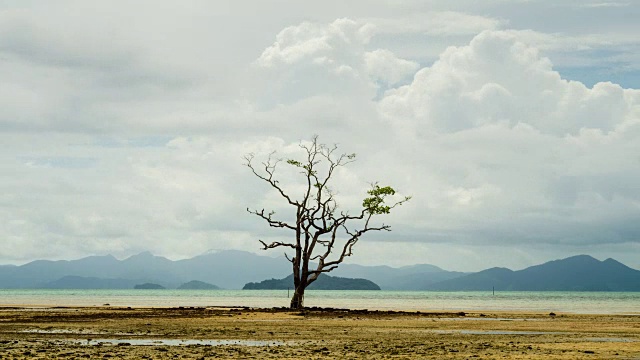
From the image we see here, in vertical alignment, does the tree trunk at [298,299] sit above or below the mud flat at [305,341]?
above

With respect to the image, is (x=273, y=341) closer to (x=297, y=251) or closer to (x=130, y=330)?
(x=130, y=330)

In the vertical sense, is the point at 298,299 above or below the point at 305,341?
above

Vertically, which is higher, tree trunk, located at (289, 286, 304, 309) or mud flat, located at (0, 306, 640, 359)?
tree trunk, located at (289, 286, 304, 309)

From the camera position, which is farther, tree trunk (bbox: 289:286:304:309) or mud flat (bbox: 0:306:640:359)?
tree trunk (bbox: 289:286:304:309)

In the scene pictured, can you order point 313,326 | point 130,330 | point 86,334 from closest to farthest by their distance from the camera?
point 86,334 < point 130,330 < point 313,326

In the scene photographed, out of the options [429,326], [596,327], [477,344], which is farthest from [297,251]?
[477,344]

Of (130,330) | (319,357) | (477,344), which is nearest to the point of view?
(319,357)

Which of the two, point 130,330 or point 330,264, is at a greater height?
point 330,264

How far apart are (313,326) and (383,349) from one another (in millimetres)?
16687

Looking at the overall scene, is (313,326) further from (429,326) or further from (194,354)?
(194,354)

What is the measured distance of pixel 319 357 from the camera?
27500mm

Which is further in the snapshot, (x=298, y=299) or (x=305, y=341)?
(x=298, y=299)

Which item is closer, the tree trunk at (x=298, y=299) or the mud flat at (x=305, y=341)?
the mud flat at (x=305, y=341)

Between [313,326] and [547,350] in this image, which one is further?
[313,326]
